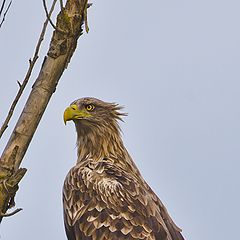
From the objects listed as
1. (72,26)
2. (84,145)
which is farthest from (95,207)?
(72,26)

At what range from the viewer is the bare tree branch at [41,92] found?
3.86 meters

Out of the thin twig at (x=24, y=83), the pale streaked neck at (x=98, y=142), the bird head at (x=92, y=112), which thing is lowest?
the thin twig at (x=24, y=83)

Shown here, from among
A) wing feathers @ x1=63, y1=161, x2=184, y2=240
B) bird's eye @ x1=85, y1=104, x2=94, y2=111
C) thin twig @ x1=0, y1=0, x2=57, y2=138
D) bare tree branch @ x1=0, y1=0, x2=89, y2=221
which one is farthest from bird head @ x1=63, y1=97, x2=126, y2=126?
thin twig @ x1=0, y1=0, x2=57, y2=138

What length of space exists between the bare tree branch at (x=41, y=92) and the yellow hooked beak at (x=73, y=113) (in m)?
3.86

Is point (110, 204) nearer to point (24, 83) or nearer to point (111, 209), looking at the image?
point (111, 209)

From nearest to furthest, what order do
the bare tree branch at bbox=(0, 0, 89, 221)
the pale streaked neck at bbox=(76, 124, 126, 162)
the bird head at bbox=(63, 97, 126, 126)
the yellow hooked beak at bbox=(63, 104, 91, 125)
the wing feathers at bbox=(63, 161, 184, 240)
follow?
the bare tree branch at bbox=(0, 0, 89, 221), the wing feathers at bbox=(63, 161, 184, 240), the yellow hooked beak at bbox=(63, 104, 91, 125), the bird head at bbox=(63, 97, 126, 126), the pale streaked neck at bbox=(76, 124, 126, 162)

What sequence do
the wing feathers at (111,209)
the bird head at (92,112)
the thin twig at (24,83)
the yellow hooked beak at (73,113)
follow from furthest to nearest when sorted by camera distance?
the bird head at (92,112) → the yellow hooked beak at (73,113) → the wing feathers at (111,209) → the thin twig at (24,83)

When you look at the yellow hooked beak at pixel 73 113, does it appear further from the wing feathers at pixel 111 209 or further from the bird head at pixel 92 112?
the wing feathers at pixel 111 209

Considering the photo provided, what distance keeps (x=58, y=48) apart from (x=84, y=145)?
4.63m

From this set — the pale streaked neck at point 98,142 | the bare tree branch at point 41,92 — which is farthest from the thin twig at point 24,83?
the pale streaked neck at point 98,142

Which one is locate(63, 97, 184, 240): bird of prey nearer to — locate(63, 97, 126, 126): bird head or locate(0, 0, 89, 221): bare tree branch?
locate(63, 97, 126, 126): bird head

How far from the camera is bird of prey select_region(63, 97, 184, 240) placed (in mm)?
7094

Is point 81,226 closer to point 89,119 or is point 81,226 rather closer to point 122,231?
point 122,231

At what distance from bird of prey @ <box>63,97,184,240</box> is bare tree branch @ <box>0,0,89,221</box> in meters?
3.23
